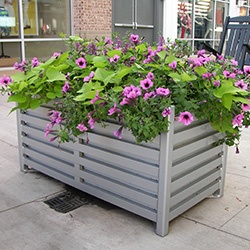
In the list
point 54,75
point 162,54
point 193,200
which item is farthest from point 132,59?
point 193,200

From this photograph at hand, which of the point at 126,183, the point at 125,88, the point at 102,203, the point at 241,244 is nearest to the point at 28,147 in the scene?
the point at 102,203

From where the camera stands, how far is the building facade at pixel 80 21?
8.75 meters

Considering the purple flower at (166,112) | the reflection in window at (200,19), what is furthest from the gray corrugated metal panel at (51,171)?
the reflection in window at (200,19)

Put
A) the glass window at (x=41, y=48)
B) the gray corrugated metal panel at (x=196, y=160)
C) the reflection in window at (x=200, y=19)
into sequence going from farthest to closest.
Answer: the reflection in window at (x=200, y=19) < the glass window at (x=41, y=48) < the gray corrugated metal panel at (x=196, y=160)

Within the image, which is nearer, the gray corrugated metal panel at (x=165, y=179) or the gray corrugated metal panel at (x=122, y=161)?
the gray corrugated metal panel at (x=165, y=179)

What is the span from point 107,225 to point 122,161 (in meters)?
0.45

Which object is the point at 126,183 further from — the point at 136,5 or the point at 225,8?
the point at 225,8

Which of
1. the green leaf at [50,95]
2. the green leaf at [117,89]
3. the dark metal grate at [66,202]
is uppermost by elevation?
the green leaf at [117,89]

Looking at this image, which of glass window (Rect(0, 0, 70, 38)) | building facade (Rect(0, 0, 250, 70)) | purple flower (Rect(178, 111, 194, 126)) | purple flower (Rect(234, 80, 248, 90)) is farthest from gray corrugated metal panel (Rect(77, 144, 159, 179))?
glass window (Rect(0, 0, 70, 38))

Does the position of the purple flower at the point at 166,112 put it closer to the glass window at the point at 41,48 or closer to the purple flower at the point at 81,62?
the purple flower at the point at 81,62

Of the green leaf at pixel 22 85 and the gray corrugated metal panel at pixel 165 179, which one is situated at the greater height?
the green leaf at pixel 22 85

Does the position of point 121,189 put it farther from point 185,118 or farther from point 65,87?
point 65,87

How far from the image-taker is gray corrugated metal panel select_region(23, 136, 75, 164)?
9.72 feet

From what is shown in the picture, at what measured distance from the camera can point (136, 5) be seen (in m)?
11.2
